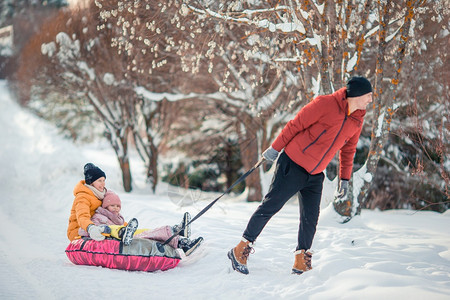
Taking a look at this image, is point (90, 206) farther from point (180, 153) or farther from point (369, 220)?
point (180, 153)

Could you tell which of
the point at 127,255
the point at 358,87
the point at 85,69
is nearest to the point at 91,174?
the point at 127,255

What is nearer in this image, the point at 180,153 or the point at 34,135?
the point at 180,153

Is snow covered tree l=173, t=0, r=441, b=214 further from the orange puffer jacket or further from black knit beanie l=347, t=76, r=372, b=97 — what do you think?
the orange puffer jacket

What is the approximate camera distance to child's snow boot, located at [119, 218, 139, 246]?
12.1ft

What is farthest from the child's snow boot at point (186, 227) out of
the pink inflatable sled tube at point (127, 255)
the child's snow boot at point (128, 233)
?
the child's snow boot at point (128, 233)

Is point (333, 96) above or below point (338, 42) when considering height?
below

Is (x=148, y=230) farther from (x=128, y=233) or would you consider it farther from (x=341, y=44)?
(x=341, y=44)

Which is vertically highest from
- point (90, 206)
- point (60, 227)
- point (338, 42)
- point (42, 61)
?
point (42, 61)

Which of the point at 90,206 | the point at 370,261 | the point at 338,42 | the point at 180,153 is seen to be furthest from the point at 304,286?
the point at 180,153

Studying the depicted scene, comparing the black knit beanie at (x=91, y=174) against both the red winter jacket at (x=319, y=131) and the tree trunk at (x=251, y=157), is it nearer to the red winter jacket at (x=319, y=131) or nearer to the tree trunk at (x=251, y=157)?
the red winter jacket at (x=319, y=131)

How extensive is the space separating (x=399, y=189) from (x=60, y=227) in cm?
1004

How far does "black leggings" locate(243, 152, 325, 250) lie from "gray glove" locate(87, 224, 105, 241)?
138cm

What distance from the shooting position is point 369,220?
5566mm

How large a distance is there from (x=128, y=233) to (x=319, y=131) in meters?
1.98
